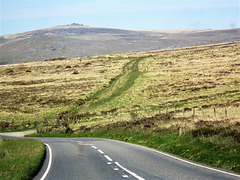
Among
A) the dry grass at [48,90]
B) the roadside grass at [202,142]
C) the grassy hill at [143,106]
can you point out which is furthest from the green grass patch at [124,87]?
the roadside grass at [202,142]

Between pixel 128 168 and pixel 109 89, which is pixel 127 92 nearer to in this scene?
pixel 109 89

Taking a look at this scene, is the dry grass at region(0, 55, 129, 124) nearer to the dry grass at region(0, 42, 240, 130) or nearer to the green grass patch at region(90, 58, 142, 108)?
the dry grass at region(0, 42, 240, 130)

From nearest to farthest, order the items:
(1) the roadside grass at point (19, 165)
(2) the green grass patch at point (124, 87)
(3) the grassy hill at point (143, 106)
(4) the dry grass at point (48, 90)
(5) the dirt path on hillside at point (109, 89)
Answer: (1) the roadside grass at point (19, 165), (3) the grassy hill at point (143, 106), (5) the dirt path on hillside at point (109, 89), (4) the dry grass at point (48, 90), (2) the green grass patch at point (124, 87)

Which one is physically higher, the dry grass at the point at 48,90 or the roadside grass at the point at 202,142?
the roadside grass at the point at 202,142

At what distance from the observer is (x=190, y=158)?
14.2 m

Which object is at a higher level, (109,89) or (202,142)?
(202,142)

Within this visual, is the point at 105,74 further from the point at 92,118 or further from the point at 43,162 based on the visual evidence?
the point at 43,162

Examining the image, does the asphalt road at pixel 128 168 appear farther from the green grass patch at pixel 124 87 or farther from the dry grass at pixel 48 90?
the green grass patch at pixel 124 87

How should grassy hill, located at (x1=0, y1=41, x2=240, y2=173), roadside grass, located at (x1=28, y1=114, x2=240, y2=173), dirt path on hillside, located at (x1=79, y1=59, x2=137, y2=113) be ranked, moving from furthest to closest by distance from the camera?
dirt path on hillside, located at (x1=79, y1=59, x2=137, y2=113), grassy hill, located at (x1=0, y1=41, x2=240, y2=173), roadside grass, located at (x1=28, y1=114, x2=240, y2=173)

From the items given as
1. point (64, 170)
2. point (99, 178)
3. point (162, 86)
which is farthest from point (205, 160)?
point (162, 86)

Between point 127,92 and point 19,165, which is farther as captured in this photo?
point 127,92

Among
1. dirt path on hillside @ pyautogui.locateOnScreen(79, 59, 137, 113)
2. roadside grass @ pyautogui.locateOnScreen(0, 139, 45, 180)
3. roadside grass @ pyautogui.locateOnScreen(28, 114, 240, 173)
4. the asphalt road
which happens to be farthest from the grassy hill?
roadside grass @ pyautogui.locateOnScreen(0, 139, 45, 180)

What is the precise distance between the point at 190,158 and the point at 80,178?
235 inches

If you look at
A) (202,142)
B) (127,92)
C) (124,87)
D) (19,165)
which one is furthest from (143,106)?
(19,165)
